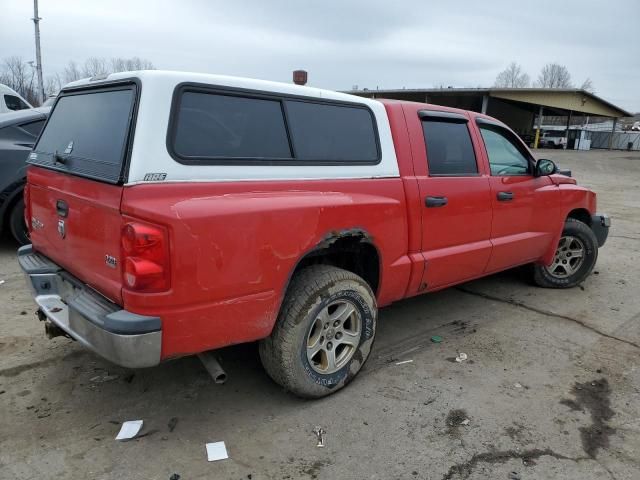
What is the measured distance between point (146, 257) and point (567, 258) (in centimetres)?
471

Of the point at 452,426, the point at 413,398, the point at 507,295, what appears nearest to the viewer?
the point at 452,426

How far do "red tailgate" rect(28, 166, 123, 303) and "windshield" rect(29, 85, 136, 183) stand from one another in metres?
0.07

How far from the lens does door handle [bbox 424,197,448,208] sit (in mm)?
3672

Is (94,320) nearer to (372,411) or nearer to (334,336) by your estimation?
(334,336)

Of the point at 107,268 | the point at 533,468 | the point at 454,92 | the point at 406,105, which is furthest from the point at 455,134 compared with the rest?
the point at 454,92

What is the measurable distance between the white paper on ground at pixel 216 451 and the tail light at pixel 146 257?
37.5 inches

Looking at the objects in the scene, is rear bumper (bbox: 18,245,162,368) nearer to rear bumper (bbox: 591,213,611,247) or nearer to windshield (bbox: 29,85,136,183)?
windshield (bbox: 29,85,136,183)

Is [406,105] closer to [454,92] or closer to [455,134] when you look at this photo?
[455,134]

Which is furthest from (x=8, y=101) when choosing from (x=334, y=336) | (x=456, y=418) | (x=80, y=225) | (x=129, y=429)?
(x=456, y=418)

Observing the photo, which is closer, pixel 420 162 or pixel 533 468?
pixel 533 468

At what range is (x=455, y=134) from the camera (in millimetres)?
4141

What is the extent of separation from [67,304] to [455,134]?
10.1ft

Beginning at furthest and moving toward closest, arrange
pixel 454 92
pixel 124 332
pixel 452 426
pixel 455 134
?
pixel 454 92, pixel 455 134, pixel 452 426, pixel 124 332

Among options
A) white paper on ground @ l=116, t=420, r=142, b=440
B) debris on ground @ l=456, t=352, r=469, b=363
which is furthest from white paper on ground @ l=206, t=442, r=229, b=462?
debris on ground @ l=456, t=352, r=469, b=363
